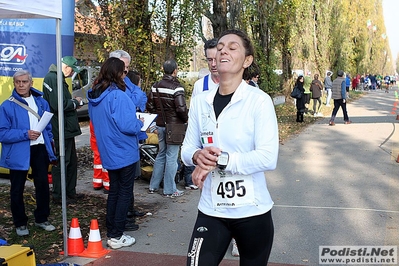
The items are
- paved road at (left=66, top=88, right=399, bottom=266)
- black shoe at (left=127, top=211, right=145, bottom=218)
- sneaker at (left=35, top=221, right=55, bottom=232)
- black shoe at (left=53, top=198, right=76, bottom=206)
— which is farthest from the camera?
black shoe at (left=53, top=198, right=76, bottom=206)

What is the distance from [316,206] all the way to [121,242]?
120 inches

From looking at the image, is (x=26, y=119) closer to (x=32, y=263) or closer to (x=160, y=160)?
(x=32, y=263)

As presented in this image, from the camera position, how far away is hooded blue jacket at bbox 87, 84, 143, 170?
17.3 ft

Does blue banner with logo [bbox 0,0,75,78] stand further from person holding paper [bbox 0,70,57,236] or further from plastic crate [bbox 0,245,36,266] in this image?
plastic crate [bbox 0,245,36,266]

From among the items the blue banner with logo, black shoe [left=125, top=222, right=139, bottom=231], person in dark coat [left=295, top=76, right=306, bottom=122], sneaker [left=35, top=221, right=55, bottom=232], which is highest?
the blue banner with logo

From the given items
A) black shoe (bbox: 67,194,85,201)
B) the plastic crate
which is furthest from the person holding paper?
the plastic crate

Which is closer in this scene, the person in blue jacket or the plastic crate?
the plastic crate

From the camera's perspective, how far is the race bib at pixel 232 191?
298 centimetres

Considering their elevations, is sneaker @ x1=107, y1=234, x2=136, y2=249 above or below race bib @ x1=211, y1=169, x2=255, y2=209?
below

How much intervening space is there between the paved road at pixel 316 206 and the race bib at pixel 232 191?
2337mm

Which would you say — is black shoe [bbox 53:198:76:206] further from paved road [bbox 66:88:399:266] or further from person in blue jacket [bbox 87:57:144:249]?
person in blue jacket [bbox 87:57:144:249]

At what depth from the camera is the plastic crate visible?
12.3 feet

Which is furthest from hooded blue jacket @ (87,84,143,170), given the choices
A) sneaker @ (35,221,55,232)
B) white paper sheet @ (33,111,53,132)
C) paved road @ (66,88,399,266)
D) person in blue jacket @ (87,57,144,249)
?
sneaker @ (35,221,55,232)

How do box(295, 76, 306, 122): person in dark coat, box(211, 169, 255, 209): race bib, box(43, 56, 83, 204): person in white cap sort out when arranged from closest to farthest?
box(211, 169, 255, 209): race bib → box(43, 56, 83, 204): person in white cap → box(295, 76, 306, 122): person in dark coat
